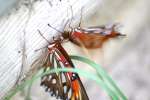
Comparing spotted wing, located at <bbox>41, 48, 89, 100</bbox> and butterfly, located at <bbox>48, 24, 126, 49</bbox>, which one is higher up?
butterfly, located at <bbox>48, 24, 126, 49</bbox>

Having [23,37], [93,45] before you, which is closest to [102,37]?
[93,45]

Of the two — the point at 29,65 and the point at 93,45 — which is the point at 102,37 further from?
the point at 29,65

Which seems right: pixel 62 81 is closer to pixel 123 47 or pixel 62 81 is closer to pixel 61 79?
pixel 61 79

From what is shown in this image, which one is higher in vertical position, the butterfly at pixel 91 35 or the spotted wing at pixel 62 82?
the butterfly at pixel 91 35

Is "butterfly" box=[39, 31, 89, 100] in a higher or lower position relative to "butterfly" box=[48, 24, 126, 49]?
lower

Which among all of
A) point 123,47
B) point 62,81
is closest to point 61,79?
point 62,81
